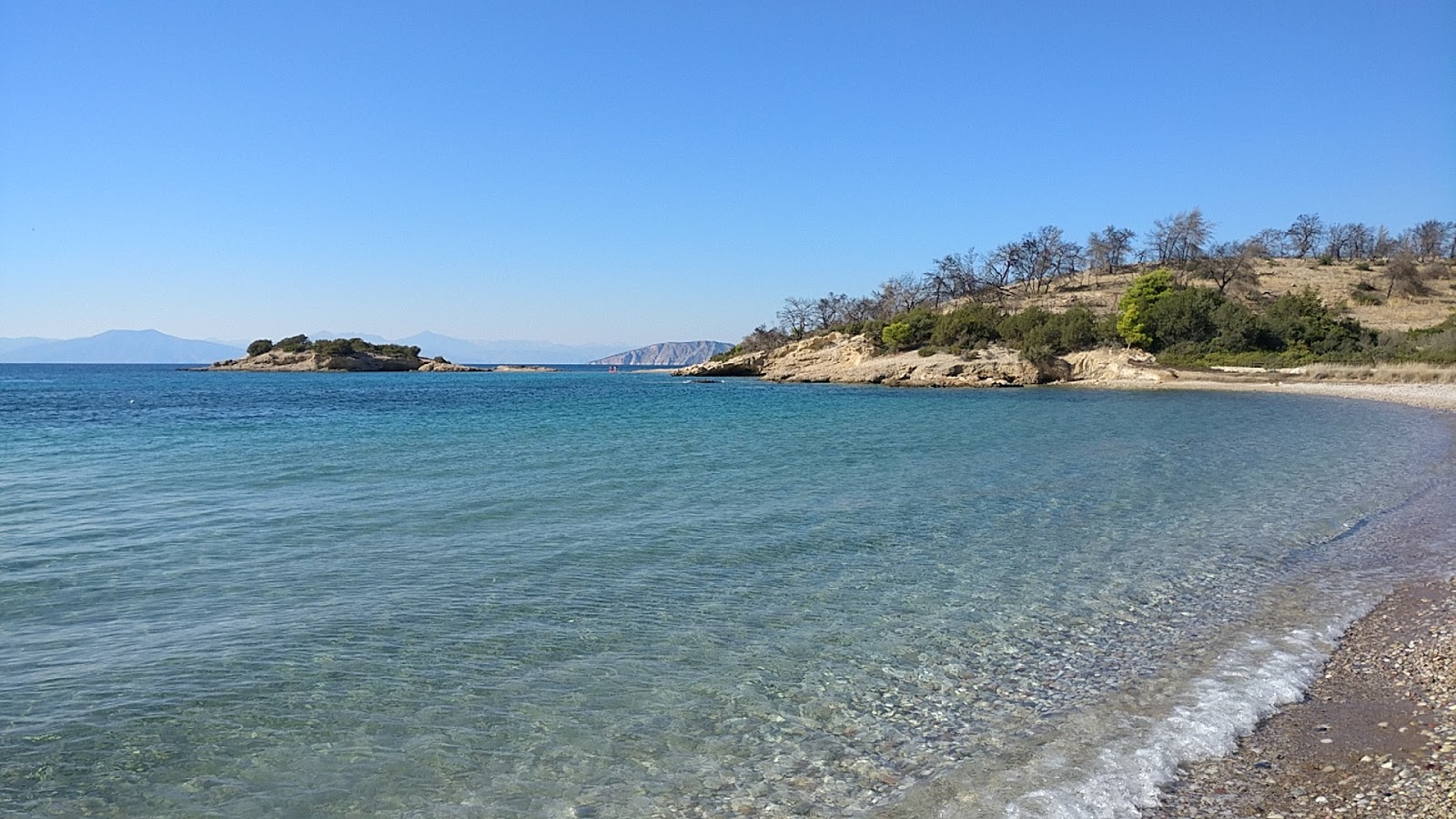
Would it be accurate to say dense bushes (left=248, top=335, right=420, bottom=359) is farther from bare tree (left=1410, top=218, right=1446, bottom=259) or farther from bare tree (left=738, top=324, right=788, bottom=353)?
bare tree (left=1410, top=218, right=1446, bottom=259)

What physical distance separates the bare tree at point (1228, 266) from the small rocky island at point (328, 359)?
107741 mm

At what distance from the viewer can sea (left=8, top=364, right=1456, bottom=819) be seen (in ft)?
17.6

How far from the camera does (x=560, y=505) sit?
14875 mm

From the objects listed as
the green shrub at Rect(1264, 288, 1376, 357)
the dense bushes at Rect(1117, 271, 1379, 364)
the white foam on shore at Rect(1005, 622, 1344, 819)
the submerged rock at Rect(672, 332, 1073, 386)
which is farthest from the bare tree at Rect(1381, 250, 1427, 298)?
the white foam on shore at Rect(1005, 622, 1344, 819)

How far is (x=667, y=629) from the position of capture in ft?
27.0

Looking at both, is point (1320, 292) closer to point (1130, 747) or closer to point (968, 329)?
point (968, 329)

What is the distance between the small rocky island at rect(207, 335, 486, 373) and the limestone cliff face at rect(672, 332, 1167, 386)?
246 ft

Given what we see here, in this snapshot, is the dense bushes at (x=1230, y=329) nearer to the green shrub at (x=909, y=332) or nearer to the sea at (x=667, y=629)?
the green shrub at (x=909, y=332)

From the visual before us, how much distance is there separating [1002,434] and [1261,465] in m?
9.16

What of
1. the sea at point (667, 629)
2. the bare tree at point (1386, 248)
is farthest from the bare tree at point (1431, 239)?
the sea at point (667, 629)

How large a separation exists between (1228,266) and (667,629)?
108 metres

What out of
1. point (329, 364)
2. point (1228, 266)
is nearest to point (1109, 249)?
point (1228, 266)

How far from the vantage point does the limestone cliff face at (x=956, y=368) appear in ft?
220

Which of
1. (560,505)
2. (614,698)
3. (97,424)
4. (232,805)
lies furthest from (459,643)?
(97,424)
